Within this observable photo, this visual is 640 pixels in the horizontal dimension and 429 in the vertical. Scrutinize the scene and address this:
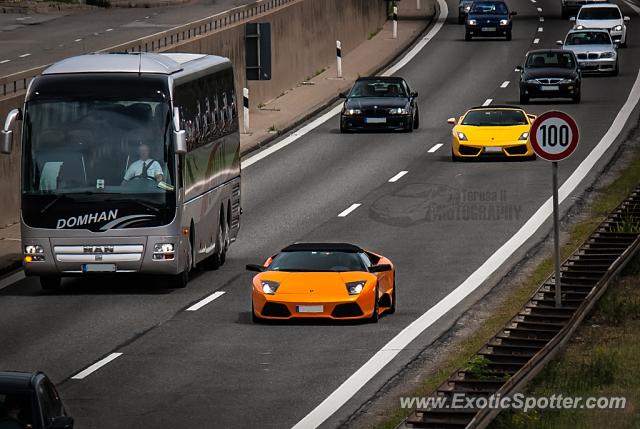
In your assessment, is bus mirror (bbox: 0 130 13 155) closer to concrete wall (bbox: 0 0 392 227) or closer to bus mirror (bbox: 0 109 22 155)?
bus mirror (bbox: 0 109 22 155)

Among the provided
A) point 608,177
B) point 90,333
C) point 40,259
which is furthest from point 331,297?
point 608,177

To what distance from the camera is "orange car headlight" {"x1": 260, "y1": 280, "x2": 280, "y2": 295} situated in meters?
23.4

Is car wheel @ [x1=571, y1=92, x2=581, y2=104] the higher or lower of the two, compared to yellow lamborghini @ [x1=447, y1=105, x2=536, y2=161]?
lower

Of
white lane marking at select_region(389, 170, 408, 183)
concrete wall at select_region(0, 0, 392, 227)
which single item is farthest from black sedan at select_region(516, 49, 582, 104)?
white lane marking at select_region(389, 170, 408, 183)

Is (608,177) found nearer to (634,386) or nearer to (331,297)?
(331,297)

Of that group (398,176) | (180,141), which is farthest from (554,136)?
(398,176)

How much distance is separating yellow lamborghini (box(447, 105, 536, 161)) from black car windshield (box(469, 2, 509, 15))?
1141 inches

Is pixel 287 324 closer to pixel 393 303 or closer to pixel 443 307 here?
pixel 393 303

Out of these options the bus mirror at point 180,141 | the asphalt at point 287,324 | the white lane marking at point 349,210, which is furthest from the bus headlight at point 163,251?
the white lane marking at point 349,210

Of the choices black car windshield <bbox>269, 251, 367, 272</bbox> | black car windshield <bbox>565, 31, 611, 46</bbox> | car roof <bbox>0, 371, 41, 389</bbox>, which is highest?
car roof <bbox>0, 371, 41, 389</bbox>

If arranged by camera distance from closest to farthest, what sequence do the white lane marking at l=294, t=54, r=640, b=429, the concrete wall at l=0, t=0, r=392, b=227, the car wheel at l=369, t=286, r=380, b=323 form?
the white lane marking at l=294, t=54, r=640, b=429
the car wheel at l=369, t=286, r=380, b=323
the concrete wall at l=0, t=0, r=392, b=227

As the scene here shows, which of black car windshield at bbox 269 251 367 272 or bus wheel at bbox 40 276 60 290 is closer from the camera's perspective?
black car windshield at bbox 269 251 367 272

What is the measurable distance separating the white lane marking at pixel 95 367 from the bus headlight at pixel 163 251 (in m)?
4.73

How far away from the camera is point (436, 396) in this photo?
16.9 m
